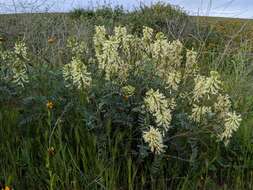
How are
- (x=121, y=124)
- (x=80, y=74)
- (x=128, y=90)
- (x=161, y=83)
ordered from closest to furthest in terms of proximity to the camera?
1. (x=80, y=74)
2. (x=128, y=90)
3. (x=121, y=124)
4. (x=161, y=83)

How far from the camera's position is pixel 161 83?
3.68 meters

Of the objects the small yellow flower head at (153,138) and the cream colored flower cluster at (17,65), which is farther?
the cream colored flower cluster at (17,65)

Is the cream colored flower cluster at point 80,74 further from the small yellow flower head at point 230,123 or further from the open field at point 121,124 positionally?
the small yellow flower head at point 230,123

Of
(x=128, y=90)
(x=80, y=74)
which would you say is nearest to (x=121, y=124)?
(x=128, y=90)

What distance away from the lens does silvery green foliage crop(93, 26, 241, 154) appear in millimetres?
3258

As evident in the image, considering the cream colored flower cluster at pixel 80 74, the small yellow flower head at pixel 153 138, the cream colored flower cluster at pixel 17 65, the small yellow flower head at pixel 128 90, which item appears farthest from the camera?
the cream colored flower cluster at pixel 17 65

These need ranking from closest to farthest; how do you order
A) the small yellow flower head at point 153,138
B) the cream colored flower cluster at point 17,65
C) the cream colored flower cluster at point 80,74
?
1. the small yellow flower head at point 153,138
2. the cream colored flower cluster at point 80,74
3. the cream colored flower cluster at point 17,65

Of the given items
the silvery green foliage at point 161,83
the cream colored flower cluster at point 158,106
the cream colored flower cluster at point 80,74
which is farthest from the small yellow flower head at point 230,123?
the cream colored flower cluster at point 80,74

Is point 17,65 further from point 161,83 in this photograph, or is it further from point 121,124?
point 161,83

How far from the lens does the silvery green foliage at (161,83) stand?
3.26 meters

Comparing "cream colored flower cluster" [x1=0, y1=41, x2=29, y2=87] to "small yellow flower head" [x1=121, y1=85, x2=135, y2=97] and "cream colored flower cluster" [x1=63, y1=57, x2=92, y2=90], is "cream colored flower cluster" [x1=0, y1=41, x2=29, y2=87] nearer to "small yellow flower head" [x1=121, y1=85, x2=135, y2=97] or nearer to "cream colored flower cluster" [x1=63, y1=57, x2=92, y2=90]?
"cream colored flower cluster" [x1=63, y1=57, x2=92, y2=90]

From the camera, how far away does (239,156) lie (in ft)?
12.9

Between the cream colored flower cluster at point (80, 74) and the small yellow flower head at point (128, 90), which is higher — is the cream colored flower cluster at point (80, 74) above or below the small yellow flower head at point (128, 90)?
above

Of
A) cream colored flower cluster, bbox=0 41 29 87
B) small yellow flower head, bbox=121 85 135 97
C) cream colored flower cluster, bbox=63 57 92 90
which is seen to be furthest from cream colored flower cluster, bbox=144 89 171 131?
cream colored flower cluster, bbox=0 41 29 87
